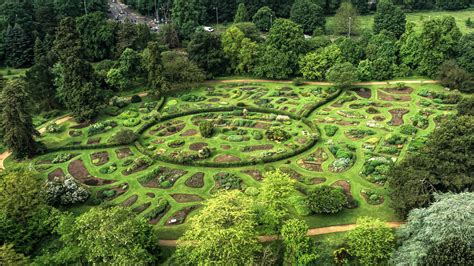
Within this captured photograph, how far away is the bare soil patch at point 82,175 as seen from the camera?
60.6 meters

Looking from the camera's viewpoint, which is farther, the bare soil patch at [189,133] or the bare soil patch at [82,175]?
the bare soil patch at [189,133]

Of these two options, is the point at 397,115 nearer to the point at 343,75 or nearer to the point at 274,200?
the point at 343,75

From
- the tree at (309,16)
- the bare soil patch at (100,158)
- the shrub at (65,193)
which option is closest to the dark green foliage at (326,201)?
the shrub at (65,193)

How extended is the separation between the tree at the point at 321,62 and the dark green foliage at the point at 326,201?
4189 centimetres

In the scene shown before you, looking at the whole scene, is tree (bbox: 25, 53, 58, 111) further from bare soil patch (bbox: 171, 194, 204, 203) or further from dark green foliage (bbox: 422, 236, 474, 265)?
dark green foliage (bbox: 422, 236, 474, 265)

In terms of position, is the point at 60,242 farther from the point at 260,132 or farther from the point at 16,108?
the point at 260,132

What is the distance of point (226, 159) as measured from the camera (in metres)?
64.1

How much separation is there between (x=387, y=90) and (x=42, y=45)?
77704mm

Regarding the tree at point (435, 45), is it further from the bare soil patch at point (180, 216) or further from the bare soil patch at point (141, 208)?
the bare soil patch at point (141, 208)

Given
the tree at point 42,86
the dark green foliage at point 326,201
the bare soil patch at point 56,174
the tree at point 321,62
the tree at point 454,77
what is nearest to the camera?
the dark green foliage at point 326,201

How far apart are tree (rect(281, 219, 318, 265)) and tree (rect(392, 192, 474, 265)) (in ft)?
26.5

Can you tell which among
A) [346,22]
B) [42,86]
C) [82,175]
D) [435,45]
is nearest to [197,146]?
[82,175]

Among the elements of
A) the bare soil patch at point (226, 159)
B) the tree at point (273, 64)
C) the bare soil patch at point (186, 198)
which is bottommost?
the bare soil patch at point (186, 198)

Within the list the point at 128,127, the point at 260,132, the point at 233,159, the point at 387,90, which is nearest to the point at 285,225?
the point at 233,159
